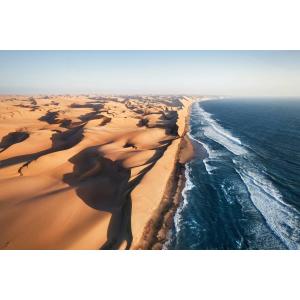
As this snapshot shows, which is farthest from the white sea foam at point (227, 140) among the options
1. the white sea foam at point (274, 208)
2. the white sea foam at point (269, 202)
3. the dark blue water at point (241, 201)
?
the white sea foam at point (274, 208)

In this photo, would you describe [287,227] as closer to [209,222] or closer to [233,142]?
[209,222]

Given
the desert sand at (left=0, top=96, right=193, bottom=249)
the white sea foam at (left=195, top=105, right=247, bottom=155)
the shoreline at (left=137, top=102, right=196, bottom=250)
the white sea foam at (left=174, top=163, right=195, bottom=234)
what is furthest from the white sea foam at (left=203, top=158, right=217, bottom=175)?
the white sea foam at (left=195, top=105, right=247, bottom=155)

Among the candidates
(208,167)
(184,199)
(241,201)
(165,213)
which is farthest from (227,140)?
(165,213)

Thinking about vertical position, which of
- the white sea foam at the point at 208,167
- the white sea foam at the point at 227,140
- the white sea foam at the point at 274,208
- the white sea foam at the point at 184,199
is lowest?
the white sea foam at the point at 227,140

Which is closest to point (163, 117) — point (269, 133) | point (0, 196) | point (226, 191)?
point (269, 133)

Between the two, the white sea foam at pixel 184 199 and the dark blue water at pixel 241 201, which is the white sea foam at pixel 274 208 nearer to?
the dark blue water at pixel 241 201

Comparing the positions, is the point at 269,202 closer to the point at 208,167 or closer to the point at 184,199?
the point at 184,199

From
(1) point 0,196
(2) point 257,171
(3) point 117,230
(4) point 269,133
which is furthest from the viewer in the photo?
(4) point 269,133

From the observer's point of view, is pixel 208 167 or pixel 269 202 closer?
pixel 269 202

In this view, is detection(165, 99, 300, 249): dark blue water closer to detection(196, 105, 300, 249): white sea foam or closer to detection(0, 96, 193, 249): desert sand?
detection(196, 105, 300, 249): white sea foam

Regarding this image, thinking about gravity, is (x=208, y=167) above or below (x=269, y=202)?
below

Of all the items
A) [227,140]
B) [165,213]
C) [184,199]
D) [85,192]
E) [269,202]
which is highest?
[269,202]
